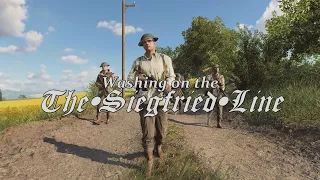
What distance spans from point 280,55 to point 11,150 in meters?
12.1

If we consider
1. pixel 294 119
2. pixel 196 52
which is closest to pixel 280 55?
pixel 294 119

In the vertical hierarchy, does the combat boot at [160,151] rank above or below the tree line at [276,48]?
below

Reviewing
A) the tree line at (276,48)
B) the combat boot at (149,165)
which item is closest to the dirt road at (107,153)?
the combat boot at (149,165)

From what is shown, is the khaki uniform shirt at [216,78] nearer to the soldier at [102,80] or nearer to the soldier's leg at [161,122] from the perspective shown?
the soldier at [102,80]

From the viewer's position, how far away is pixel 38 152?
7.35 metres

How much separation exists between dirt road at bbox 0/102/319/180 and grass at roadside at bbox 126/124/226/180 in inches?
14.6

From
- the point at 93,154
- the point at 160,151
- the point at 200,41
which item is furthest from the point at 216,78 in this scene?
the point at 200,41

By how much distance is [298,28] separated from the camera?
48.8 feet

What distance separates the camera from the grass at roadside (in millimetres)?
5184

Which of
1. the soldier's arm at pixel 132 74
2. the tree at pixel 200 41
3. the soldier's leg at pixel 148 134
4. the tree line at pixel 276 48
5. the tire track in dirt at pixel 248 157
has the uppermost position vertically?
the tree at pixel 200 41

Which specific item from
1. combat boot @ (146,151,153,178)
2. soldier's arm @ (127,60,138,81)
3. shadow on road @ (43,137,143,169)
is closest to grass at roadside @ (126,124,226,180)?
combat boot @ (146,151,153,178)

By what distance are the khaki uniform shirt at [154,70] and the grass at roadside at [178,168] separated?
1.15 metres

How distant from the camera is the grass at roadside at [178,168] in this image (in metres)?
5.18

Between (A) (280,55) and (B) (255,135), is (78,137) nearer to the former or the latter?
(B) (255,135)
